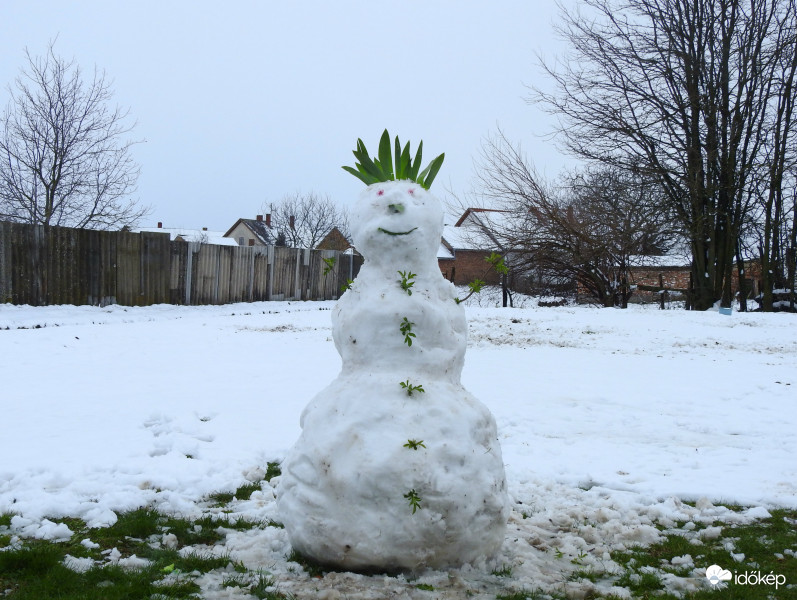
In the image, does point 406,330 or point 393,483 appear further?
point 406,330

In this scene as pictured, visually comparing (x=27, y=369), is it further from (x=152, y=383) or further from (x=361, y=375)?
(x=361, y=375)

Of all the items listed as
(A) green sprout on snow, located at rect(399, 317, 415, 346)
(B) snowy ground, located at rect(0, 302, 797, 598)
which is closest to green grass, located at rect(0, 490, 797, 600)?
(B) snowy ground, located at rect(0, 302, 797, 598)

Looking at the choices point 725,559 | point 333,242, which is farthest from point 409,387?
point 333,242

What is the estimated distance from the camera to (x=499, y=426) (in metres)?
7.27

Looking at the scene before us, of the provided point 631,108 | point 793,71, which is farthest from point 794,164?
point 631,108

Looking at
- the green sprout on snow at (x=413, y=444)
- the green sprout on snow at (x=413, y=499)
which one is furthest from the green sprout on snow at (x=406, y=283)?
the green sprout on snow at (x=413, y=499)

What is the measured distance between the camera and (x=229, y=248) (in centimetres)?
2089

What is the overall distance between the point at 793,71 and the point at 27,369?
22787mm

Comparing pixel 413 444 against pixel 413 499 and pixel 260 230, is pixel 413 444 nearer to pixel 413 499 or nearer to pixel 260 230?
pixel 413 499

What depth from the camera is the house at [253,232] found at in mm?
55375

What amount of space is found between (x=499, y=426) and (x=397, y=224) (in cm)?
411

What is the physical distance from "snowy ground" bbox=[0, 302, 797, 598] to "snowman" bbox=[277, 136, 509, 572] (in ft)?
0.71

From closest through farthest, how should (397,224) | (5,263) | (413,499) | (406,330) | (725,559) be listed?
(413,499), (406,330), (397,224), (725,559), (5,263)

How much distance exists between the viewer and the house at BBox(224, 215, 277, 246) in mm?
55375
